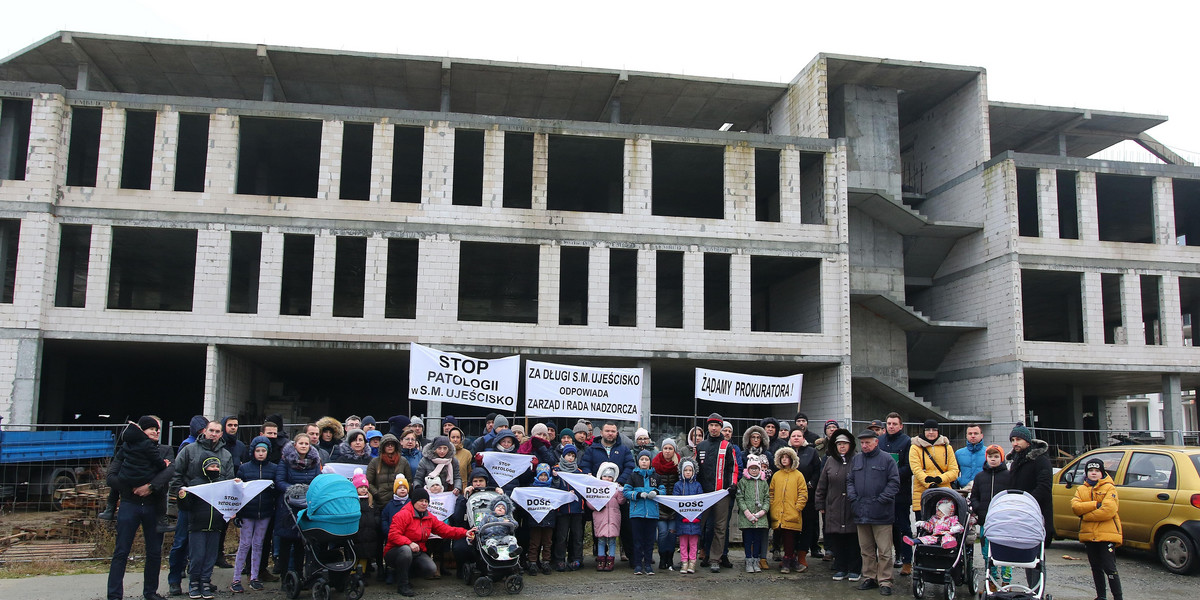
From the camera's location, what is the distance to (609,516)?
10805 millimetres

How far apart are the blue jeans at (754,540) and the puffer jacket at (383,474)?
14.5ft

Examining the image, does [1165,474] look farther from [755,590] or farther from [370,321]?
[370,321]

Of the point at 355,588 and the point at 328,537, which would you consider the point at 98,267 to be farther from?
the point at 355,588

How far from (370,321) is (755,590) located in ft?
47.5

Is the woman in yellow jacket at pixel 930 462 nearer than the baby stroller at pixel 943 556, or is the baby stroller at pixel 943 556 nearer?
the baby stroller at pixel 943 556

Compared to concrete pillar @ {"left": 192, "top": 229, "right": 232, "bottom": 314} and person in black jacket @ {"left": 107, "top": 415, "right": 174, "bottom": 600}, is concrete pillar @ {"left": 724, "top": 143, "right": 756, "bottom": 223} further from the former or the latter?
person in black jacket @ {"left": 107, "top": 415, "right": 174, "bottom": 600}

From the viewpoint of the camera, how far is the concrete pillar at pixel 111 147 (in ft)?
70.1

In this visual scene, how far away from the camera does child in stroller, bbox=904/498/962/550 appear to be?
8.88 meters

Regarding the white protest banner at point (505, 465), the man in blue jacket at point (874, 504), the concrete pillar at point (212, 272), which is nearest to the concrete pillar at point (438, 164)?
the concrete pillar at point (212, 272)

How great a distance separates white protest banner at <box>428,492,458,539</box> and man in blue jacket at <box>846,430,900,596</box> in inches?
185

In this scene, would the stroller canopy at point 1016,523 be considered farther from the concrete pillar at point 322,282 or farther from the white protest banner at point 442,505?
the concrete pillar at point 322,282

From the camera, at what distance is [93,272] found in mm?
20984

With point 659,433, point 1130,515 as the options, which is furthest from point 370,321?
point 1130,515

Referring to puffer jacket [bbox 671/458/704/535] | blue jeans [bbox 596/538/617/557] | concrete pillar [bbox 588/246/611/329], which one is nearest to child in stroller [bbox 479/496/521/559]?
blue jeans [bbox 596/538/617/557]
